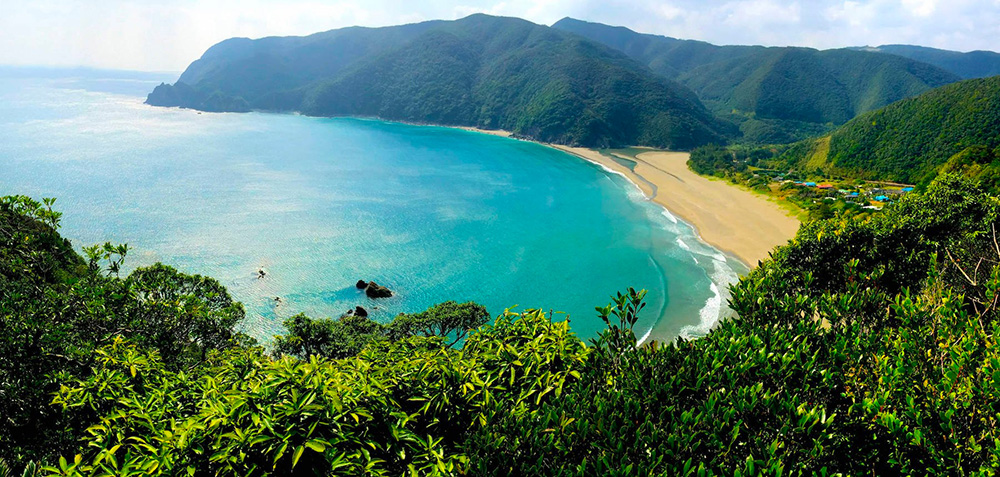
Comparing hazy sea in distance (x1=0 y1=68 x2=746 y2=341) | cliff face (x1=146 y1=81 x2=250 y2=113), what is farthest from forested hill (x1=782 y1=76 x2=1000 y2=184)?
cliff face (x1=146 y1=81 x2=250 y2=113)

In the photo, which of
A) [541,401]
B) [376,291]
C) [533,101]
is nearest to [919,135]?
[376,291]

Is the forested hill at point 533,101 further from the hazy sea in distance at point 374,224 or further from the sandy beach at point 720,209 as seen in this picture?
the hazy sea in distance at point 374,224

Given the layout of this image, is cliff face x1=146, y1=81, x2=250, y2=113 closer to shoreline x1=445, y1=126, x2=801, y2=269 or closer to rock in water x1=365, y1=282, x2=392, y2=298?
shoreline x1=445, y1=126, x2=801, y2=269

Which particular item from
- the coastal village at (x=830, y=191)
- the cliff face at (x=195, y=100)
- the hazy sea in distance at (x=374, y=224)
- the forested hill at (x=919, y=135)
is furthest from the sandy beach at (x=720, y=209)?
the cliff face at (x=195, y=100)

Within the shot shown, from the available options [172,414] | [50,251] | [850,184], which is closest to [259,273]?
[50,251]

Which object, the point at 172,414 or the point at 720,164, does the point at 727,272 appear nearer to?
the point at 172,414

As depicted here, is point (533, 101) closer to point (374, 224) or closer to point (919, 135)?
point (919, 135)
